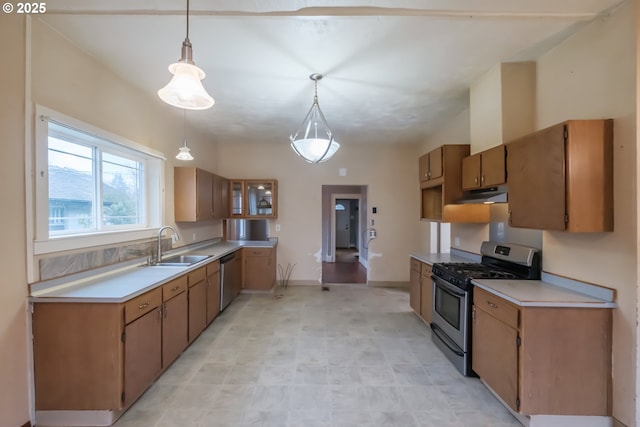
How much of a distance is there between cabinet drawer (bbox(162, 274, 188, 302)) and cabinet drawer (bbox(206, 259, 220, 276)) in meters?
0.64

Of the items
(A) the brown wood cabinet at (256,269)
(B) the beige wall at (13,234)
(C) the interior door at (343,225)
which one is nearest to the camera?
(B) the beige wall at (13,234)

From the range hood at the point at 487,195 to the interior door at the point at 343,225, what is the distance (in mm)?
8377

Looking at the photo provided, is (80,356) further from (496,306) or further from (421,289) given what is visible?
(421,289)

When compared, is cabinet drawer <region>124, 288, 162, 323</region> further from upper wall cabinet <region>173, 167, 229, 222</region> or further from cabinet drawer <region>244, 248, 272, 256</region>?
cabinet drawer <region>244, 248, 272, 256</region>

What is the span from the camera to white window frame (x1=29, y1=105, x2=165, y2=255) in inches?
75.8

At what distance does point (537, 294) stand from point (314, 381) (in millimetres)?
1866

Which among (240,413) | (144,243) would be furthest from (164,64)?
(240,413)

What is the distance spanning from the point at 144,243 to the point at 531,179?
3.69 m

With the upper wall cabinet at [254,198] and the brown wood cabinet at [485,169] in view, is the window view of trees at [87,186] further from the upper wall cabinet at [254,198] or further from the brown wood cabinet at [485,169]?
the brown wood cabinet at [485,169]

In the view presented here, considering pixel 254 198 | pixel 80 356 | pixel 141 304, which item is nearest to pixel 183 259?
pixel 141 304

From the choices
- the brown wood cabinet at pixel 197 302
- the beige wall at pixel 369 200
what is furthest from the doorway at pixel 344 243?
the brown wood cabinet at pixel 197 302

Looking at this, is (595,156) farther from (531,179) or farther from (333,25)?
(333,25)

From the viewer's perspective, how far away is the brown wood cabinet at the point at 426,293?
3.36m

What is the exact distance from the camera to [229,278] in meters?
4.25
